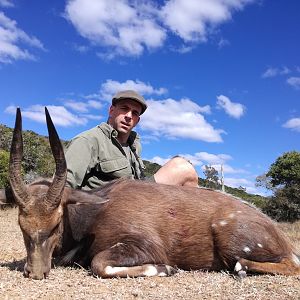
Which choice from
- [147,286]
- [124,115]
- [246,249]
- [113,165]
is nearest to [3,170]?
[124,115]

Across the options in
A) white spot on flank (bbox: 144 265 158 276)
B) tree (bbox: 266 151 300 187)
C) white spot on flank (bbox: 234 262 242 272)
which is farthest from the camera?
tree (bbox: 266 151 300 187)

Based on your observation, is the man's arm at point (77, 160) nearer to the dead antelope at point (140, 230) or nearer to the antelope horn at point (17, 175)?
the dead antelope at point (140, 230)

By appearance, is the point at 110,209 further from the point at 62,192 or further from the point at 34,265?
the point at 34,265

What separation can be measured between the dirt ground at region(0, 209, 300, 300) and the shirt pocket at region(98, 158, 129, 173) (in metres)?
1.80

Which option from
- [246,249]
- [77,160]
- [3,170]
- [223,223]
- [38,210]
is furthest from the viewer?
[3,170]

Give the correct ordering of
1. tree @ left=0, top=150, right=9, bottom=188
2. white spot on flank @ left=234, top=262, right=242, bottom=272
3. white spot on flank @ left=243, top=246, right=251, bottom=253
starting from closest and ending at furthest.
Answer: white spot on flank @ left=234, top=262, right=242, bottom=272 < white spot on flank @ left=243, top=246, right=251, bottom=253 < tree @ left=0, top=150, right=9, bottom=188

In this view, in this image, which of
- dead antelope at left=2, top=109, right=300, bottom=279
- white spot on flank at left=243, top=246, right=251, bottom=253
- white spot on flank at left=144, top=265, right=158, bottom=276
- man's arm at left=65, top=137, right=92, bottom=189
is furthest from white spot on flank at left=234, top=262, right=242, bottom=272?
man's arm at left=65, top=137, right=92, bottom=189

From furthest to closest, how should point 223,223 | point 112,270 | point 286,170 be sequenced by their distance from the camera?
point 286,170 < point 223,223 < point 112,270

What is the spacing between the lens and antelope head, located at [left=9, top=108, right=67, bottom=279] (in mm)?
4688

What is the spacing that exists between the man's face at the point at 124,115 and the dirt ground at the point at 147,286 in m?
2.71

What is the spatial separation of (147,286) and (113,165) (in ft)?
8.67

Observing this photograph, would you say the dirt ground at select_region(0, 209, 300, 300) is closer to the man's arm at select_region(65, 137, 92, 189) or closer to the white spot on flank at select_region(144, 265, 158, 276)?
the white spot on flank at select_region(144, 265, 158, 276)

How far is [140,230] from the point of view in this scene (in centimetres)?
515

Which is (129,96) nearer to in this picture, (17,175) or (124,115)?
(124,115)
